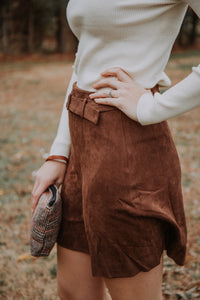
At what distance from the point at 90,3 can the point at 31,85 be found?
10.8 meters

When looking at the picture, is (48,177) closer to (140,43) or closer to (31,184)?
(140,43)

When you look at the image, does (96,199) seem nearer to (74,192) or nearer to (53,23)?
(74,192)

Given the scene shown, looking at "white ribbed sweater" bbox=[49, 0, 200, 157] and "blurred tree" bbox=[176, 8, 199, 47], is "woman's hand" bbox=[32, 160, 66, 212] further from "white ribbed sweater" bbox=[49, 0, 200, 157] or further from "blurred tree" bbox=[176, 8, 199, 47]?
"blurred tree" bbox=[176, 8, 199, 47]

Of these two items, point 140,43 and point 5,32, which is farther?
point 5,32

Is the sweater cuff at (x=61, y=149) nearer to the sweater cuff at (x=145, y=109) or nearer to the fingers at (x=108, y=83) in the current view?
the fingers at (x=108, y=83)

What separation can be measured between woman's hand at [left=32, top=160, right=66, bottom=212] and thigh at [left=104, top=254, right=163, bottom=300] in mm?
452

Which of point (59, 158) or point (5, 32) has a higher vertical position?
point (59, 158)

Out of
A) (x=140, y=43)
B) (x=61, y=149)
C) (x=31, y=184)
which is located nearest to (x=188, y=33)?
(x=31, y=184)

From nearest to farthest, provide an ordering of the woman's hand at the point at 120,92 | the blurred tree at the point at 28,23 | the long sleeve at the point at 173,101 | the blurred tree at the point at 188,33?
1. the long sleeve at the point at 173,101
2. the woman's hand at the point at 120,92
3. the blurred tree at the point at 28,23
4. the blurred tree at the point at 188,33

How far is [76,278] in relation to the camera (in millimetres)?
1471

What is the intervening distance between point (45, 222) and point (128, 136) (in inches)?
20.0

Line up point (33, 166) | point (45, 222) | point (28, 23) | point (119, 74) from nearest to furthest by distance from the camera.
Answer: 1. point (119, 74)
2. point (45, 222)
3. point (33, 166)
4. point (28, 23)

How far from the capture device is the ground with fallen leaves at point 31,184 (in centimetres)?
268

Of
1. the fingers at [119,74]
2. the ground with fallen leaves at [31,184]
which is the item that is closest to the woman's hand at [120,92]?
the fingers at [119,74]
